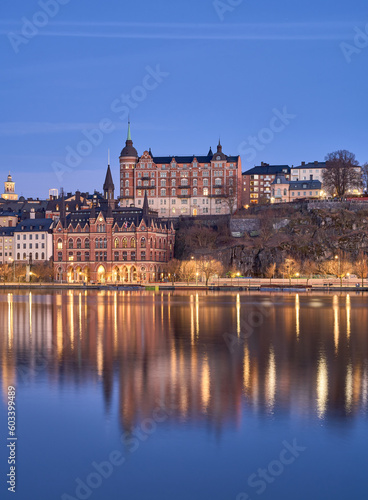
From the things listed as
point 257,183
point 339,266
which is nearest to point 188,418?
point 339,266

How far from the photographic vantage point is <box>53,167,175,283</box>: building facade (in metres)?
146

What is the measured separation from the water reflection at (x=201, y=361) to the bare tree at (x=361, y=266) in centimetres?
6851

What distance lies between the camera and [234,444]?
17625mm

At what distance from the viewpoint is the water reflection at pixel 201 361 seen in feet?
72.1

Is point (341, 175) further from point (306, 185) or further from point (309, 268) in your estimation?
point (309, 268)

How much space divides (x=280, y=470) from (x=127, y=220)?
444ft

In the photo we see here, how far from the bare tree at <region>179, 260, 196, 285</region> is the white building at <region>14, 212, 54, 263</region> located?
1795 inches

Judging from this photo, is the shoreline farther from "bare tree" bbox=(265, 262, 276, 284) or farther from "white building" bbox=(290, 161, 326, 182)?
"white building" bbox=(290, 161, 326, 182)

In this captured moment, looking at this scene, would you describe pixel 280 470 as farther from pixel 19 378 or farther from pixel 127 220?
pixel 127 220

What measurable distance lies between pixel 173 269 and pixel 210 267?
1347 cm

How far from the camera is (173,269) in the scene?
454 ft

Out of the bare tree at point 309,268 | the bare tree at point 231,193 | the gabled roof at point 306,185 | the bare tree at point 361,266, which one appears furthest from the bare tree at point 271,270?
the gabled roof at point 306,185

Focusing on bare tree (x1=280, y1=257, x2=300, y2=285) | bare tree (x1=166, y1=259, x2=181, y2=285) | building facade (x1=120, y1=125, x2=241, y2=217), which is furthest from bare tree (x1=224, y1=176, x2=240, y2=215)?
bare tree (x1=280, y1=257, x2=300, y2=285)

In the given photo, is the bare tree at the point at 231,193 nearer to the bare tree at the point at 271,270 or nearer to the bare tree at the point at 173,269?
the bare tree at the point at 173,269
